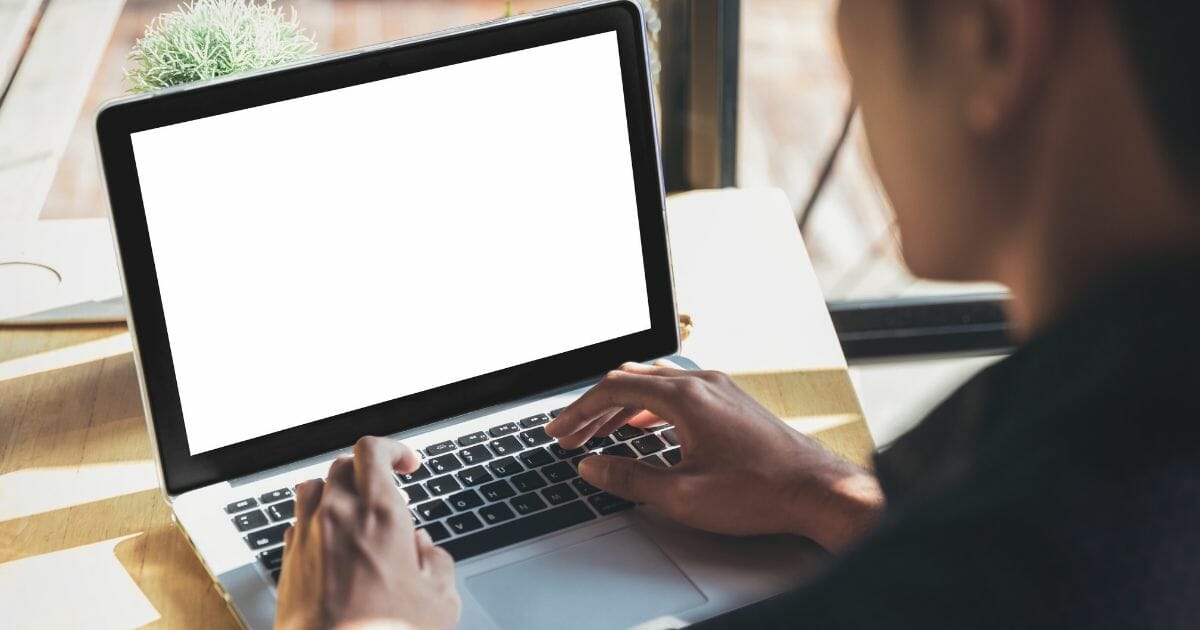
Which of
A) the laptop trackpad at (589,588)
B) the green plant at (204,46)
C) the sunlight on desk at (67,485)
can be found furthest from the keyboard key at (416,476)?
the green plant at (204,46)

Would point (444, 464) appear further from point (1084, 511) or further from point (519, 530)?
point (1084, 511)

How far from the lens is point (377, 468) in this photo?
26.4 inches

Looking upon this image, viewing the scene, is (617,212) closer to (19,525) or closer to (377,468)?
(377,468)

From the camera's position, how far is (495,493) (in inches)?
29.6

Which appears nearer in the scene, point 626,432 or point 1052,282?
point 1052,282

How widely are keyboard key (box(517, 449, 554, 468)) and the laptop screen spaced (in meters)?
Answer: 0.08

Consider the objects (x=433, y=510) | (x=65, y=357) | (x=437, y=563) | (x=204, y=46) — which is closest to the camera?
(x=437, y=563)

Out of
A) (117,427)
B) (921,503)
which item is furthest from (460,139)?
(921,503)

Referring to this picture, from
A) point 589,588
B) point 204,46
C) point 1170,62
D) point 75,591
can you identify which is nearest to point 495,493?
point 589,588

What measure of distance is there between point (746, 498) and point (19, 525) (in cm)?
49

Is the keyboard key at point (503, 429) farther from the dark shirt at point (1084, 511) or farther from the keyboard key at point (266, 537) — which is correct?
the dark shirt at point (1084, 511)

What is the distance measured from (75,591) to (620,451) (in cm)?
36

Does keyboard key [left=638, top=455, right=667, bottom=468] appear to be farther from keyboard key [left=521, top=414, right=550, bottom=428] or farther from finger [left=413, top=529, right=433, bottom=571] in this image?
finger [left=413, top=529, right=433, bottom=571]

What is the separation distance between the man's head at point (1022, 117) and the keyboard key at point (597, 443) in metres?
0.38
